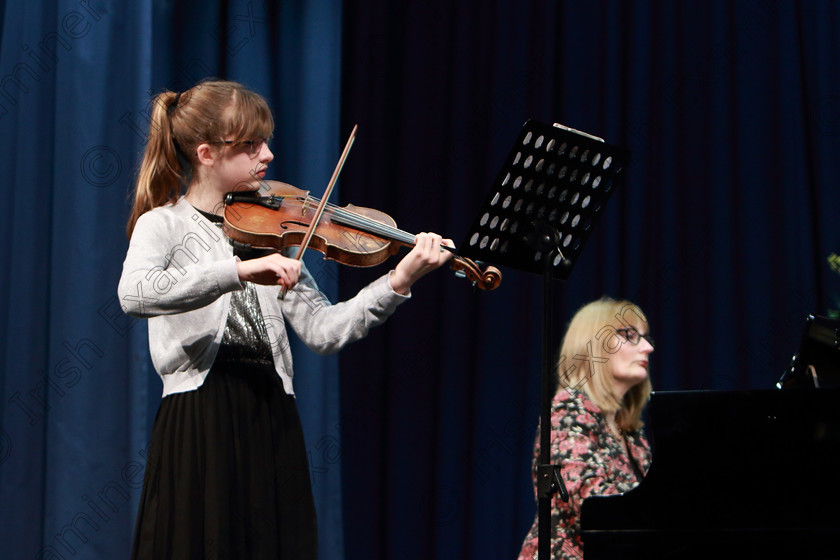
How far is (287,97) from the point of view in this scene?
3.36m

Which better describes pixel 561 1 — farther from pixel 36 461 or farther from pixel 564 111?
pixel 36 461

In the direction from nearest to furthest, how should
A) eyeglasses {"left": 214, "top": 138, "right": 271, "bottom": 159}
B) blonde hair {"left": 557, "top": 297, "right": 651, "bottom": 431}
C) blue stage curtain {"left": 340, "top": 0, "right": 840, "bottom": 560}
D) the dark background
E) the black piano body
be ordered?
the black piano body, eyeglasses {"left": 214, "top": 138, "right": 271, "bottom": 159}, blonde hair {"left": 557, "top": 297, "right": 651, "bottom": 431}, the dark background, blue stage curtain {"left": 340, "top": 0, "right": 840, "bottom": 560}

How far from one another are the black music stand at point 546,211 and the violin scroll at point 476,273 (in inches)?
1.9

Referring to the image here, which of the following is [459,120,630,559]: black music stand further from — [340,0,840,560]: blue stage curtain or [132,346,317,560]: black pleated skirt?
[340,0,840,560]: blue stage curtain

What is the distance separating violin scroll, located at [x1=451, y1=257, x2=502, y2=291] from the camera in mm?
2133

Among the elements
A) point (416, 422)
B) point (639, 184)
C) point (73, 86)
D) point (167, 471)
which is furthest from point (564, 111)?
point (167, 471)

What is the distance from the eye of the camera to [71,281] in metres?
2.83

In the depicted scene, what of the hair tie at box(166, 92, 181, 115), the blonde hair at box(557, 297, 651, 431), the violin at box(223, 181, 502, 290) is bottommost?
the blonde hair at box(557, 297, 651, 431)

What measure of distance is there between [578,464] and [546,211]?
76cm

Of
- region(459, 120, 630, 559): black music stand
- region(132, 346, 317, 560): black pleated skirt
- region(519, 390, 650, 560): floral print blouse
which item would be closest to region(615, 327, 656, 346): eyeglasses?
region(519, 390, 650, 560): floral print blouse

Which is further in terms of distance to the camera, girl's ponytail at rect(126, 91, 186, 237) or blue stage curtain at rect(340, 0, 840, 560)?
blue stage curtain at rect(340, 0, 840, 560)

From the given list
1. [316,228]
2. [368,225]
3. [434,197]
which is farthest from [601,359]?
[434,197]

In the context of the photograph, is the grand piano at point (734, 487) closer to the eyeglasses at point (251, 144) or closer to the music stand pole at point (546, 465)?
the music stand pole at point (546, 465)

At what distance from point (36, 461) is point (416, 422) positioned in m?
1.39
